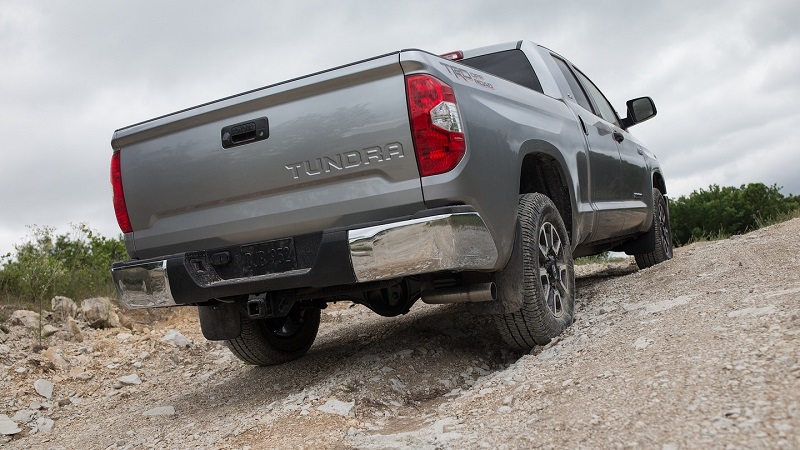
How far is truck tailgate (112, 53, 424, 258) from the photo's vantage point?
11.3 ft

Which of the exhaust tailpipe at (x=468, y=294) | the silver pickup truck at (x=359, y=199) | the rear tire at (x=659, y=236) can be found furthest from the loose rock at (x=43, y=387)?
the rear tire at (x=659, y=236)

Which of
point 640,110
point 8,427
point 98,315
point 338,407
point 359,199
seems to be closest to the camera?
point 359,199

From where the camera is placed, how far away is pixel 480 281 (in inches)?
149

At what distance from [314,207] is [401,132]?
1.91 feet

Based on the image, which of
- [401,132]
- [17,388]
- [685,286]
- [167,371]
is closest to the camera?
[401,132]

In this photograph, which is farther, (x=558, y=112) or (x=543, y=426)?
(x=558, y=112)

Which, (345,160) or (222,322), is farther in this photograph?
(222,322)

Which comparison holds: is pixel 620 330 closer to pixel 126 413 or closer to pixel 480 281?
pixel 480 281

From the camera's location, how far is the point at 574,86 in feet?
19.5

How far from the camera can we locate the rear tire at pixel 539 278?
3.96 meters

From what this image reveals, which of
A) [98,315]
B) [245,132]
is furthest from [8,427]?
[245,132]

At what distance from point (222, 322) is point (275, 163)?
1.32 m

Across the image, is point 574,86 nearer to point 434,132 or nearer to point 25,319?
point 434,132

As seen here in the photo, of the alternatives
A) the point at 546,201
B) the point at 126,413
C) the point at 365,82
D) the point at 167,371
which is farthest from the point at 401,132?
the point at 167,371
